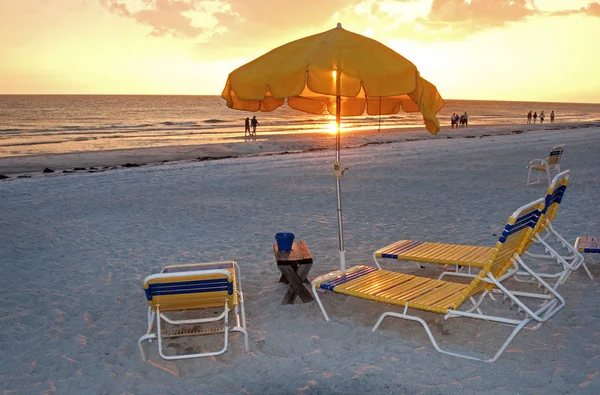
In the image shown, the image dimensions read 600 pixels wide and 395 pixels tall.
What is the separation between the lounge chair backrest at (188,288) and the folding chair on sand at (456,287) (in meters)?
0.94

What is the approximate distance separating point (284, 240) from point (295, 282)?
0.42m

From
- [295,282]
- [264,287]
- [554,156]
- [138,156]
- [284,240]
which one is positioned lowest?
[138,156]

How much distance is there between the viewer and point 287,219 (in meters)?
9.00

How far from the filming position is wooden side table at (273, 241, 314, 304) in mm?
4902

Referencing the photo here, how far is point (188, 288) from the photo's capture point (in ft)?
13.0

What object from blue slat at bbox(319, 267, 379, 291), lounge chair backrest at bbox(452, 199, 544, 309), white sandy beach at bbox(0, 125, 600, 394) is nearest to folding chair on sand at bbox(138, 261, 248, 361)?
white sandy beach at bbox(0, 125, 600, 394)

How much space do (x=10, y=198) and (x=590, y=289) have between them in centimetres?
1143

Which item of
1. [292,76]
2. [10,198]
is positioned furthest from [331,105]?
[10,198]

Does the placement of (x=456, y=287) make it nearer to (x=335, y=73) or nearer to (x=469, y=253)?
(x=469, y=253)

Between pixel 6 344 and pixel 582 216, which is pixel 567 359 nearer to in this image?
pixel 6 344

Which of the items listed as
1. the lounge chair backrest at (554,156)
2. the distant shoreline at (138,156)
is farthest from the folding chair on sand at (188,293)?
the distant shoreline at (138,156)

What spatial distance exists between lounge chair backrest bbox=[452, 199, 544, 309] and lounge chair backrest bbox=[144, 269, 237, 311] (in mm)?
1751

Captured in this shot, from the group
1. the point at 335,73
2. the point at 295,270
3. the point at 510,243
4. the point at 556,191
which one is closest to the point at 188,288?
the point at 295,270

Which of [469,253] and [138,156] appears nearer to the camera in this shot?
[469,253]
